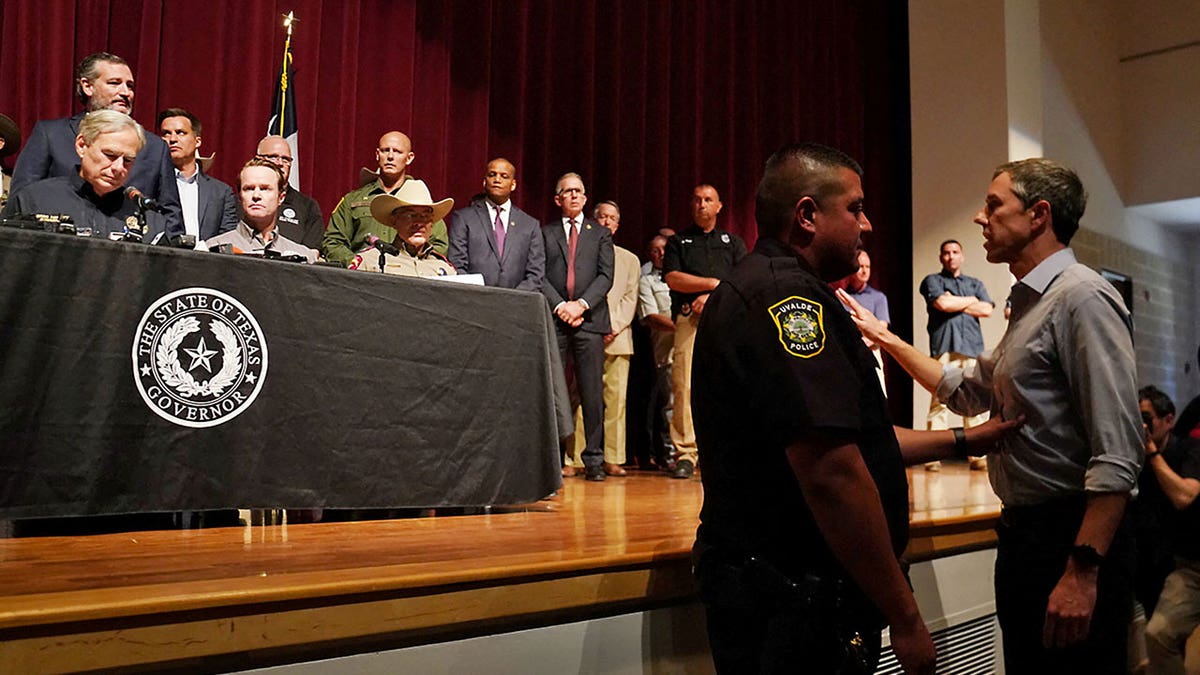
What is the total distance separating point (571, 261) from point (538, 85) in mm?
1677

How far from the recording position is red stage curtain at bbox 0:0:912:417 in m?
4.78

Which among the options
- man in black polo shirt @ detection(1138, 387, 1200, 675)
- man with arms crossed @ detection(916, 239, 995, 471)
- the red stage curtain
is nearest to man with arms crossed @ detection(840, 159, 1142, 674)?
man in black polo shirt @ detection(1138, 387, 1200, 675)

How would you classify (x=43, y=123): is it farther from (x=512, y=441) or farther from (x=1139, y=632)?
(x=1139, y=632)

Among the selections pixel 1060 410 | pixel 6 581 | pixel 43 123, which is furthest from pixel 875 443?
pixel 43 123

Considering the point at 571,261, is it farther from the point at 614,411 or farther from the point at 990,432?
the point at 990,432

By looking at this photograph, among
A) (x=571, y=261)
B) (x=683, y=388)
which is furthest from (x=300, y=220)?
(x=683, y=388)

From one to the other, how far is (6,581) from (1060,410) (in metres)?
1.79

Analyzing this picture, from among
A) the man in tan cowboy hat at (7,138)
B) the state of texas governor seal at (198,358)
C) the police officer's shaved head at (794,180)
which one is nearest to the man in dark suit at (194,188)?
the man in tan cowboy hat at (7,138)

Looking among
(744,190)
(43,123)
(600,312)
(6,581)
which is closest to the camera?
(6,581)

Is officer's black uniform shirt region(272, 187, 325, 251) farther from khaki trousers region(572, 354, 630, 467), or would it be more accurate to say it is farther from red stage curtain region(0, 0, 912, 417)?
khaki trousers region(572, 354, 630, 467)

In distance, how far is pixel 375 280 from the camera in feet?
8.65

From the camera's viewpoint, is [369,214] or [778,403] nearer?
[778,403]

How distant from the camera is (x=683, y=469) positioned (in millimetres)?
4949

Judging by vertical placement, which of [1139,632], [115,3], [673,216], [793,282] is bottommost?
[1139,632]
